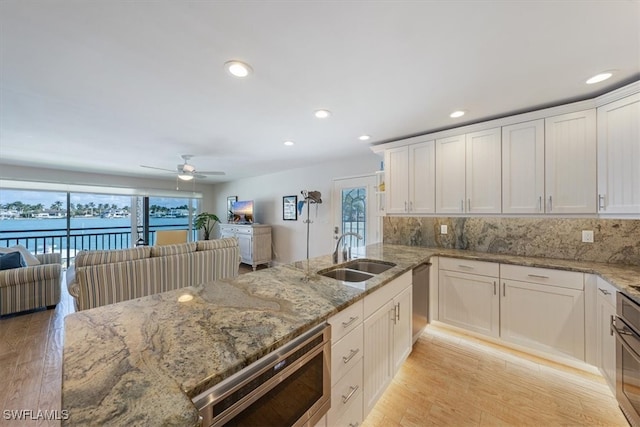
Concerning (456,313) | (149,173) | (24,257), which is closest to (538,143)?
(456,313)

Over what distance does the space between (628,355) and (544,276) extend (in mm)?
734

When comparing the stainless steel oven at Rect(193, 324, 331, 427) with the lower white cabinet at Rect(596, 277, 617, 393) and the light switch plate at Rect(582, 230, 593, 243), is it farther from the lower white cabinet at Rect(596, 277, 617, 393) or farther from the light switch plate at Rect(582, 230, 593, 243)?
the light switch plate at Rect(582, 230, 593, 243)

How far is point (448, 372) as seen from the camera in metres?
2.03

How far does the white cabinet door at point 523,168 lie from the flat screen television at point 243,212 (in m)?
5.09

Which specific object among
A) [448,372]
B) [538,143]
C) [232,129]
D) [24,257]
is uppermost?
[232,129]

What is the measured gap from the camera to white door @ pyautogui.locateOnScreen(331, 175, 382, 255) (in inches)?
158

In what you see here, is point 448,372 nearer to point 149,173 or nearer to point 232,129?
point 232,129

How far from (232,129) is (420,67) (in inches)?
81.9

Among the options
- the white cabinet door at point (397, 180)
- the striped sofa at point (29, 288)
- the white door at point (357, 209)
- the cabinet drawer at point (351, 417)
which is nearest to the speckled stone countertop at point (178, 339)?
the cabinet drawer at point (351, 417)

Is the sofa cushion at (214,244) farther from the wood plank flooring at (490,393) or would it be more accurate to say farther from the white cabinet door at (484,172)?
the white cabinet door at (484,172)

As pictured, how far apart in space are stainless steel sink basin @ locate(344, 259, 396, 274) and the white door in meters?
1.48

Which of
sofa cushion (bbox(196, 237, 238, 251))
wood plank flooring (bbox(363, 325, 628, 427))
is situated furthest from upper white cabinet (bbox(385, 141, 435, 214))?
sofa cushion (bbox(196, 237, 238, 251))

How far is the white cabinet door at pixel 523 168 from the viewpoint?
7.45 ft

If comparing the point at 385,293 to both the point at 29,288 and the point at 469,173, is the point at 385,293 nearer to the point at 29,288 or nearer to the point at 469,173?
the point at 469,173
